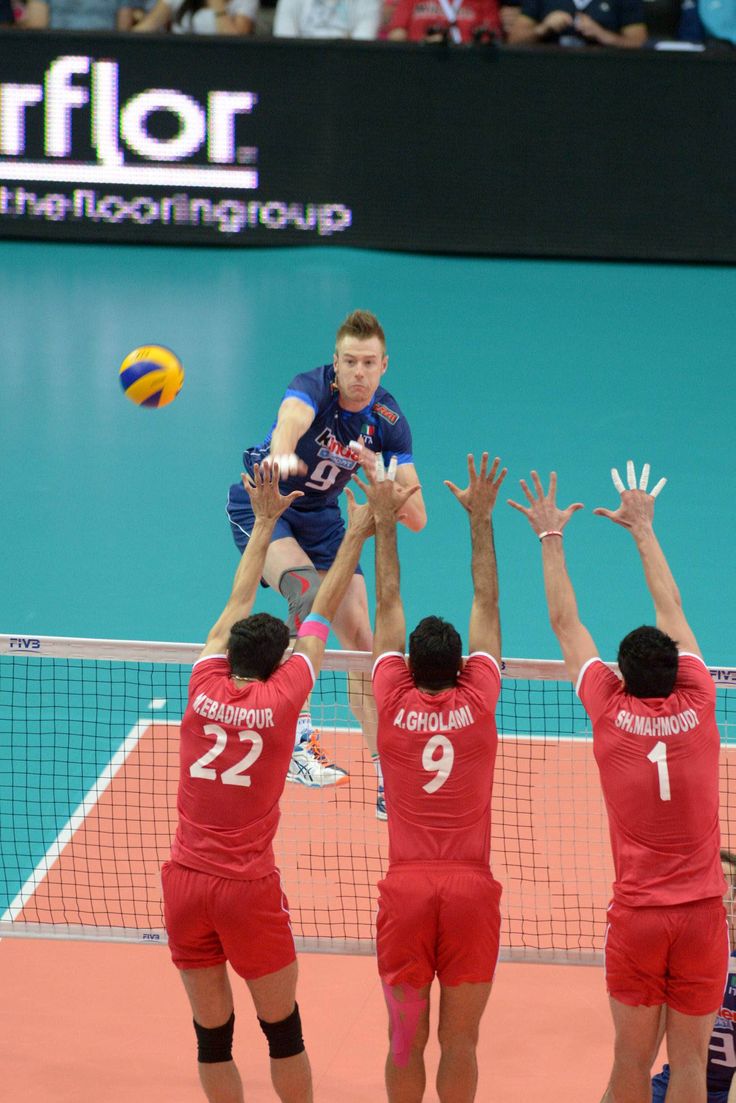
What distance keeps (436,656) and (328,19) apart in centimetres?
1757

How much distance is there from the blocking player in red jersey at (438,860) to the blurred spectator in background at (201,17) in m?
17.9

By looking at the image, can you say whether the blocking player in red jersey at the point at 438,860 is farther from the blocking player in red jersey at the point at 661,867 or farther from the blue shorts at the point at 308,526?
the blue shorts at the point at 308,526

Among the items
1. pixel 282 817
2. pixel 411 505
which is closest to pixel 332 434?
pixel 411 505

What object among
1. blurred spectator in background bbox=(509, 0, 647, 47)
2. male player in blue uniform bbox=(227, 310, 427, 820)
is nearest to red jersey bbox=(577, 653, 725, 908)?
male player in blue uniform bbox=(227, 310, 427, 820)

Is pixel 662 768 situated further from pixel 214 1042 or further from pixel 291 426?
pixel 291 426

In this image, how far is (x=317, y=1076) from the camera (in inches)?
286

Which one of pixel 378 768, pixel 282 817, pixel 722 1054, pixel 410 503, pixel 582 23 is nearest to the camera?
pixel 722 1054

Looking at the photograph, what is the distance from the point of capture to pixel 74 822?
9500mm

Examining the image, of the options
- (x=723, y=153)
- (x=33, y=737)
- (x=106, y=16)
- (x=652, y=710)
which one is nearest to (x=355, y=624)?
(x=33, y=737)

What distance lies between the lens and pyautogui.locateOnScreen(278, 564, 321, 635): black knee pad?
8.77 metres

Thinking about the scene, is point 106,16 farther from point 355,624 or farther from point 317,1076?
point 317,1076

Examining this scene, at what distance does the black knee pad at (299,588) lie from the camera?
877 cm

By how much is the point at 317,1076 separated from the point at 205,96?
1696cm

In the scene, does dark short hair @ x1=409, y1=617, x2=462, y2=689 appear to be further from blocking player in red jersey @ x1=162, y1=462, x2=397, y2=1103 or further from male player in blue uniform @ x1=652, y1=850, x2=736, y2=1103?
male player in blue uniform @ x1=652, y1=850, x2=736, y2=1103
